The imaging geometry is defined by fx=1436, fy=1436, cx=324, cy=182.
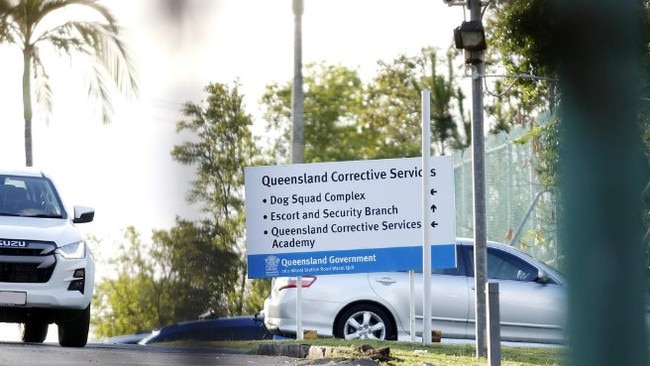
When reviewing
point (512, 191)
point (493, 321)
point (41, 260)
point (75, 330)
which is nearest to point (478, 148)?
point (75, 330)

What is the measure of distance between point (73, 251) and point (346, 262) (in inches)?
135

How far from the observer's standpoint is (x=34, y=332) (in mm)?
11859

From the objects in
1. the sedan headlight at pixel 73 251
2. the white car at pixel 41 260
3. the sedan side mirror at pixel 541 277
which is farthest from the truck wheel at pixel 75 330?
the sedan side mirror at pixel 541 277

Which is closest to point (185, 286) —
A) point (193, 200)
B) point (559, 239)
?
point (193, 200)

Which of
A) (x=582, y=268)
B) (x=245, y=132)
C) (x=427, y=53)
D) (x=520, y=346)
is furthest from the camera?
(x=427, y=53)

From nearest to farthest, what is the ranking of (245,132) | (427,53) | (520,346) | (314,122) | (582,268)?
(582,268)
(245,132)
(520,346)
(427,53)
(314,122)

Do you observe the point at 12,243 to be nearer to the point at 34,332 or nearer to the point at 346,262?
the point at 34,332

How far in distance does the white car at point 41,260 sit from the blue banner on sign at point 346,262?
112 inches

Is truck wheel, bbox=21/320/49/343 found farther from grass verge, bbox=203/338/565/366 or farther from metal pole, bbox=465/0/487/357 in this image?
metal pole, bbox=465/0/487/357

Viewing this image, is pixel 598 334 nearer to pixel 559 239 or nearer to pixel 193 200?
pixel 559 239

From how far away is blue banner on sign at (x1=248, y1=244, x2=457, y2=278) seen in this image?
13.0 m

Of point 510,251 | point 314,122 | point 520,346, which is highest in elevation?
point 314,122

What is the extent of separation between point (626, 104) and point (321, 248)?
12.1 metres

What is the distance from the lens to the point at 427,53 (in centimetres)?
3244
